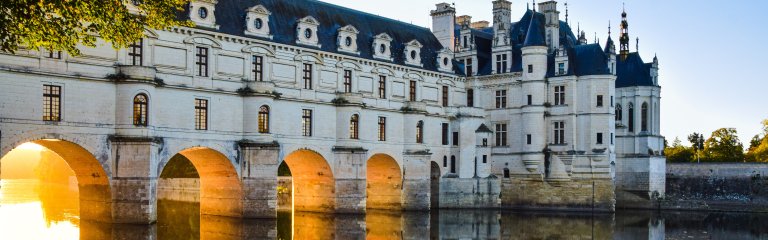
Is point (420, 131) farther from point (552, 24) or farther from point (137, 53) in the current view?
point (137, 53)

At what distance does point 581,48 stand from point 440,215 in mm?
13490

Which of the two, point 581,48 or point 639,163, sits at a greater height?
point 581,48

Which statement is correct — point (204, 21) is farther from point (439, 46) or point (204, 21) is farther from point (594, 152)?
point (594, 152)

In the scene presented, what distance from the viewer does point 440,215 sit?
139 ft

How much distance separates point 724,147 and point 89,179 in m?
49.4

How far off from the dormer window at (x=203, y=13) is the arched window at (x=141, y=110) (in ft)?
12.7

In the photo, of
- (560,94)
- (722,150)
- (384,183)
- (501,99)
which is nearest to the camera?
(384,183)

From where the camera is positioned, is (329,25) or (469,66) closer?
(329,25)

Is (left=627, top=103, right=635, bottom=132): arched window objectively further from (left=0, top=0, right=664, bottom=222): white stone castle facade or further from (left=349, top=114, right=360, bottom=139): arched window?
(left=349, top=114, right=360, bottom=139): arched window

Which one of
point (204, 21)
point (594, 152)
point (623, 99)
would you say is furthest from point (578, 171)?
point (204, 21)

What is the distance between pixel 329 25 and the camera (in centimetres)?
4159

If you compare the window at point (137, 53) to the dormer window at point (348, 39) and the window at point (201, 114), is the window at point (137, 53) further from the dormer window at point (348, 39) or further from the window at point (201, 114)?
the dormer window at point (348, 39)

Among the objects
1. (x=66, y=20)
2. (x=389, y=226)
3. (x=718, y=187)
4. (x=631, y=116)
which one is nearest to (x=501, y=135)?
(x=631, y=116)

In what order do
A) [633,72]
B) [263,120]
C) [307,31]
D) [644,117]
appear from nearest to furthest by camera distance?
[263,120] < [307,31] < [644,117] < [633,72]
